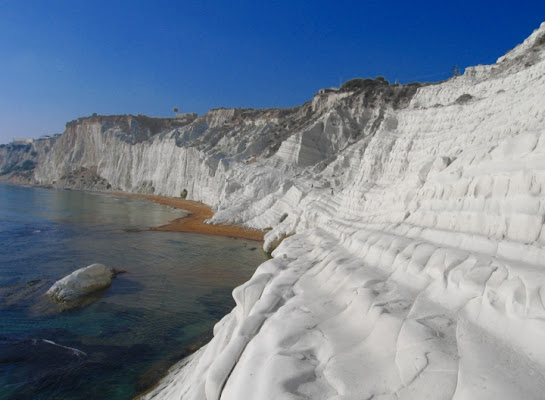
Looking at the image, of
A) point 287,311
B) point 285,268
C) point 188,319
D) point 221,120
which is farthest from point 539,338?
point 221,120

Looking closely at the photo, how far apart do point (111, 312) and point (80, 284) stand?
189 cm

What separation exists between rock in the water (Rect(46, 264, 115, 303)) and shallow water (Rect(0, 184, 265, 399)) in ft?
1.11

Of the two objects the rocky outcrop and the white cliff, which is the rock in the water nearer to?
the rocky outcrop

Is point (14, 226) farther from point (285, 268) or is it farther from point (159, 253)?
point (285, 268)

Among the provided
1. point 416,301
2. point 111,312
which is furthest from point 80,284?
point 416,301

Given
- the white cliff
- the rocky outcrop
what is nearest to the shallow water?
the rocky outcrop

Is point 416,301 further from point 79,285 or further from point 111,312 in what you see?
point 79,285

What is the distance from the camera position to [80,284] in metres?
10.8

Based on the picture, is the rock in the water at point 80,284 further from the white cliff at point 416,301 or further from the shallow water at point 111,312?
the white cliff at point 416,301

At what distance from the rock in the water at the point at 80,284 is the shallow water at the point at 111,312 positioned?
13.3 inches

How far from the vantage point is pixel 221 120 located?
62.3 metres

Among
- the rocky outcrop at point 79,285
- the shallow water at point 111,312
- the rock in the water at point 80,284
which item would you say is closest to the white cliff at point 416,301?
the shallow water at point 111,312

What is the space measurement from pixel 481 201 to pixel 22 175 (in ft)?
377

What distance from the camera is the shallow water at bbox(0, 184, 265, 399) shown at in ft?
21.8
